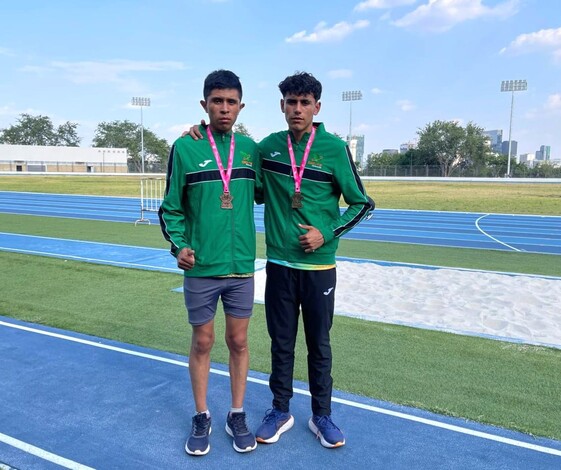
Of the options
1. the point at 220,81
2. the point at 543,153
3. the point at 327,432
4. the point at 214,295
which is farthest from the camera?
the point at 543,153

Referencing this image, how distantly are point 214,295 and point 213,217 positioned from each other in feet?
1.47

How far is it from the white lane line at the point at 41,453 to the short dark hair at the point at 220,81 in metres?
2.15

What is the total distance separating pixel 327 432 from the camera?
2.98m

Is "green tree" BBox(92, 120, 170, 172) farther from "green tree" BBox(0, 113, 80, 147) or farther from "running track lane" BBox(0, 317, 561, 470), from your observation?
"running track lane" BBox(0, 317, 561, 470)

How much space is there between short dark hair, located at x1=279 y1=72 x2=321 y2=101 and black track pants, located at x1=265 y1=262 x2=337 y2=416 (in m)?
1.00

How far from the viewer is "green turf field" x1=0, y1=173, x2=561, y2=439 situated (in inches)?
140

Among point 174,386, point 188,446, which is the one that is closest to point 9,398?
point 174,386

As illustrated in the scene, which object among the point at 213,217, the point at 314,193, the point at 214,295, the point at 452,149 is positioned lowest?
the point at 214,295

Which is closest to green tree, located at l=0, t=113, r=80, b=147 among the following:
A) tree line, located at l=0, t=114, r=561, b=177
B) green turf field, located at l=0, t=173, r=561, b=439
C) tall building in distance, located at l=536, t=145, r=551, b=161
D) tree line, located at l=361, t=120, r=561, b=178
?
tree line, located at l=0, t=114, r=561, b=177

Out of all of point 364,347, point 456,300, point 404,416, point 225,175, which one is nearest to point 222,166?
point 225,175

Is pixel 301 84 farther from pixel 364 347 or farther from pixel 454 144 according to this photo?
pixel 454 144

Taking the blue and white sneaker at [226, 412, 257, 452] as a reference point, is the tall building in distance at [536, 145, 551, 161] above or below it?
above

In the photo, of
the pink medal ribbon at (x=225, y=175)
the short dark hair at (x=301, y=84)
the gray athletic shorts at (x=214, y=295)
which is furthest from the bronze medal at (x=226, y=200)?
the short dark hair at (x=301, y=84)

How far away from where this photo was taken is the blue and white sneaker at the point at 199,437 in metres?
2.85
